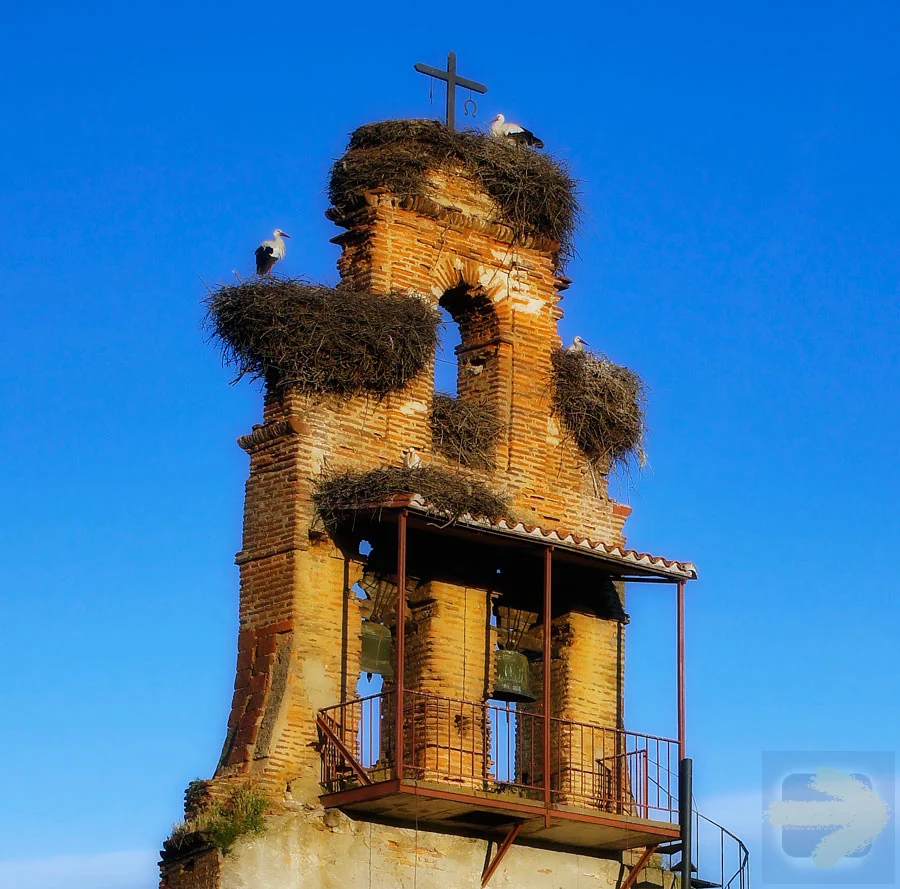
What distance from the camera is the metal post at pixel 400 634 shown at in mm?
22422

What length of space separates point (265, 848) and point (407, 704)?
246 centimetres

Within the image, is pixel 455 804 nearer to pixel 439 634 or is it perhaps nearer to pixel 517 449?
pixel 439 634

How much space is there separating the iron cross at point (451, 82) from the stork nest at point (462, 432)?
316 cm

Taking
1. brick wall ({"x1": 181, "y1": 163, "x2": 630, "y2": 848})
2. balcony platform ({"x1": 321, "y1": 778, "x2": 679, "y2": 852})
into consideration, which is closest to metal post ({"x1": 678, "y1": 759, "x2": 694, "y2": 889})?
balcony platform ({"x1": 321, "y1": 778, "x2": 679, "y2": 852})

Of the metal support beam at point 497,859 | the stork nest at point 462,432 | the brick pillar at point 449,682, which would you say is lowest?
the metal support beam at point 497,859

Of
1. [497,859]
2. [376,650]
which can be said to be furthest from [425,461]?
[497,859]

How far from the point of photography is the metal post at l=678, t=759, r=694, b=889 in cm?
2448

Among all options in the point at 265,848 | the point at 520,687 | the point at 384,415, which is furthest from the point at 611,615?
the point at 265,848

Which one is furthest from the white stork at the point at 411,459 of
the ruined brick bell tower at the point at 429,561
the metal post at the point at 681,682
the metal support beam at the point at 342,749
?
the metal post at the point at 681,682

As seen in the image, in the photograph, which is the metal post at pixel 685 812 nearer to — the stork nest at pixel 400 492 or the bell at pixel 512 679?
the bell at pixel 512 679

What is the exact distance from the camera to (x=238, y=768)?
76.0 feet

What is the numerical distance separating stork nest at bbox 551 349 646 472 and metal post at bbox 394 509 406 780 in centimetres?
354

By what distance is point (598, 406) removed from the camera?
86.7ft

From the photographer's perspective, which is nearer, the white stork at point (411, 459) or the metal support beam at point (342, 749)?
the metal support beam at point (342, 749)
